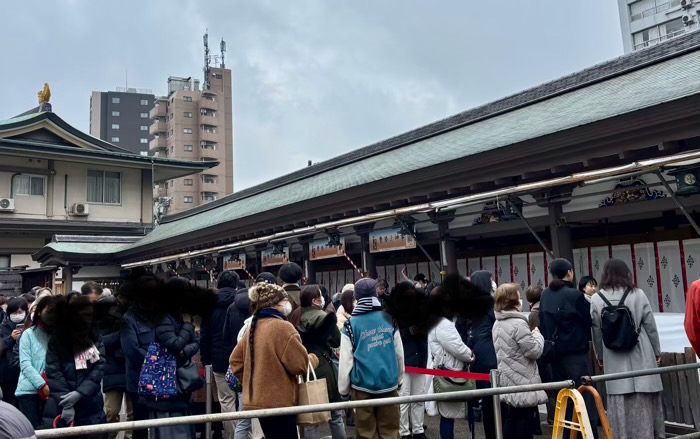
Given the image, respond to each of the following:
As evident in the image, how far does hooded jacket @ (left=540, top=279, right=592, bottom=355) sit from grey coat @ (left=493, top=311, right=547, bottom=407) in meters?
0.43

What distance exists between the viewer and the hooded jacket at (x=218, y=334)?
6.36 m

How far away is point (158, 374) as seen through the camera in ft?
17.1

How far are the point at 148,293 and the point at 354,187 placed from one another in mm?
6387

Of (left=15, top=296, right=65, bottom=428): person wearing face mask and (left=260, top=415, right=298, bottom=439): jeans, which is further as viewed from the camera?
(left=15, top=296, right=65, bottom=428): person wearing face mask

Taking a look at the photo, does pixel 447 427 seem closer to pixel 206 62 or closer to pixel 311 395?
pixel 311 395

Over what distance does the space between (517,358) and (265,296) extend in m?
2.56

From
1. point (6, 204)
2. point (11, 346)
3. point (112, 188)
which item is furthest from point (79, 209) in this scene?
point (11, 346)

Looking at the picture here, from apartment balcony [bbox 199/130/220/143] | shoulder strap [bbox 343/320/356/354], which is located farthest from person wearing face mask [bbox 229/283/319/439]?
apartment balcony [bbox 199/130/220/143]

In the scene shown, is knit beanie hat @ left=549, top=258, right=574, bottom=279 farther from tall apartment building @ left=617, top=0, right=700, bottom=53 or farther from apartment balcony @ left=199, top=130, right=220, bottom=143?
apartment balcony @ left=199, top=130, right=220, bottom=143

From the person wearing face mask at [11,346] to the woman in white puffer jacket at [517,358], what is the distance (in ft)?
17.2

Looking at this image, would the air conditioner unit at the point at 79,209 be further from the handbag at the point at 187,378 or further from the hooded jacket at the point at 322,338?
the hooded jacket at the point at 322,338

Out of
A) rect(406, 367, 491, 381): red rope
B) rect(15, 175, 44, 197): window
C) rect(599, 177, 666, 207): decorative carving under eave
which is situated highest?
rect(15, 175, 44, 197): window

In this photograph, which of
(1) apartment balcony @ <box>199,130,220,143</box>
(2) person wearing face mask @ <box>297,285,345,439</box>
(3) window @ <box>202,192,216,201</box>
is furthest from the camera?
(1) apartment balcony @ <box>199,130,220,143</box>

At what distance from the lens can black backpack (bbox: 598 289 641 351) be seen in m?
5.43
